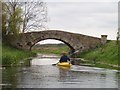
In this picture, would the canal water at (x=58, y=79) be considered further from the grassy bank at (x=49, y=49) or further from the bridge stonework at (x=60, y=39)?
the grassy bank at (x=49, y=49)

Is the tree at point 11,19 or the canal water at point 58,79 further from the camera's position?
the tree at point 11,19

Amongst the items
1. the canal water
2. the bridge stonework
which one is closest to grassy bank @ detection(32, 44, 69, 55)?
the bridge stonework

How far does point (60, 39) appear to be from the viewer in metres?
85.9

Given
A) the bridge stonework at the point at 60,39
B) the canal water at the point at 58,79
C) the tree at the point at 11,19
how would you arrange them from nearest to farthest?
1. the canal water at the point at 58,79
2. the tree at the point at 11,19
3. the bridge stonework at the point at 60,39

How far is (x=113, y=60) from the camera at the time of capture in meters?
57.8

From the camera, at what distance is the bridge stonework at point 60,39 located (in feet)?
279

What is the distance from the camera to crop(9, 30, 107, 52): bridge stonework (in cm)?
8506

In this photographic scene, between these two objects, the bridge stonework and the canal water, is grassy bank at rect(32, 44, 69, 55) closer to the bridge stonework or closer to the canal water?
the bridge stonework

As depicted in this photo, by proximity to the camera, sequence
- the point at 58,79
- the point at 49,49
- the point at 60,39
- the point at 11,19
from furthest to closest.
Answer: the point at 49,49 < the point at 60,39 < the point at 11,19 < the point at 58,79

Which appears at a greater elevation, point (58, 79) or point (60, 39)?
point (60, 39)

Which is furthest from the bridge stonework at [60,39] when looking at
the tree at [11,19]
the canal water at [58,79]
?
the canal water at [58,79]

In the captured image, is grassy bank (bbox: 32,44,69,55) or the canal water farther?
grassy bank (bbox: 32,44,69,55)

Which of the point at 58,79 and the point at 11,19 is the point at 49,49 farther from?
the point at 58,79

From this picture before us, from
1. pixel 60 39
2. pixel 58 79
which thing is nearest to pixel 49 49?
pixel 60 39
